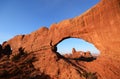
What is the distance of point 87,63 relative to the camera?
4759 centimetres

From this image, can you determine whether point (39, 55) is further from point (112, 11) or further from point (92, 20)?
point (112, 11)

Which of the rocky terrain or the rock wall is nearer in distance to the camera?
the rocky terrain

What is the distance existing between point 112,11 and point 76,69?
50.0 feet

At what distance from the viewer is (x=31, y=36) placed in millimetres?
66000

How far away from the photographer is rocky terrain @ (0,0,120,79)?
40.9 m

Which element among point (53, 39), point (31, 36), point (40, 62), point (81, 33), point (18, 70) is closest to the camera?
point (18, 70)

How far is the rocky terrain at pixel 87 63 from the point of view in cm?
4088

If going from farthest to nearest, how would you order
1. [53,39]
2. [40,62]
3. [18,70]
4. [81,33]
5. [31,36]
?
[31,36], [53,39], [81,33], [40,62], [18,70]

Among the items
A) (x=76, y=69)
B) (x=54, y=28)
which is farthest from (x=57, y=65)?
(x=54, y=28)

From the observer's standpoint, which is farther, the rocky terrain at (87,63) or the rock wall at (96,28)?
the rock wall at (96,28)

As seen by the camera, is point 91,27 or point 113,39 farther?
point 91,27

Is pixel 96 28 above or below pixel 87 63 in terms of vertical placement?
above

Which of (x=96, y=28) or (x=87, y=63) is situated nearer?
(x=96, y=28)

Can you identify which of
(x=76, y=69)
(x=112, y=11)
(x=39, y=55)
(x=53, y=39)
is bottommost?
(x=76, y=69)
